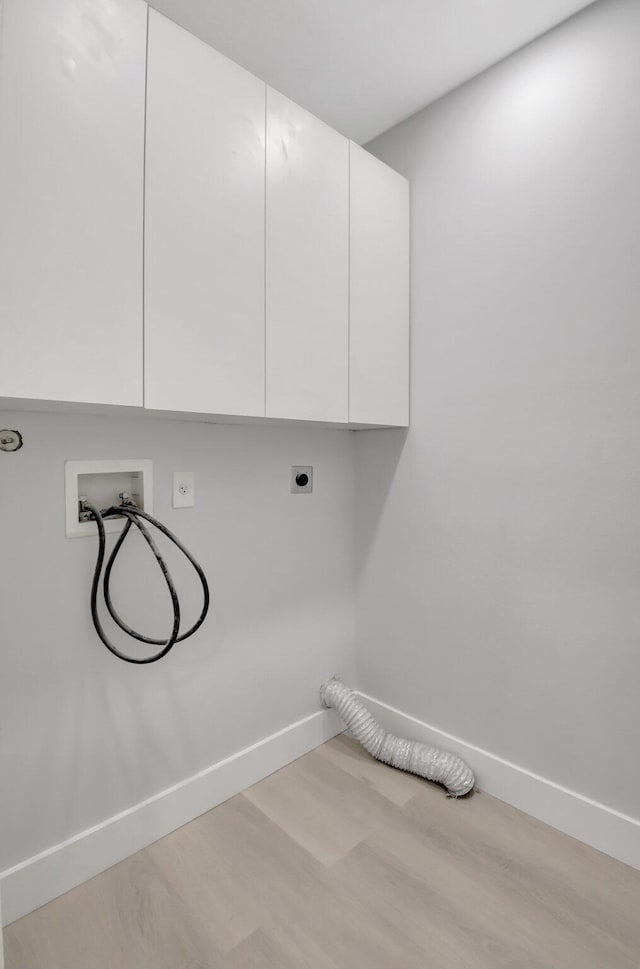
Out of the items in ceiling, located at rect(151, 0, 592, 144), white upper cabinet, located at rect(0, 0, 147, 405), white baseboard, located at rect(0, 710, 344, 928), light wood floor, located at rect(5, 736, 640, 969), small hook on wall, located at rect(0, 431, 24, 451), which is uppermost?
ceiling, located at rect(151, 0, 592, 144)

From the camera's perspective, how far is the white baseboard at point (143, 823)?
124 cm

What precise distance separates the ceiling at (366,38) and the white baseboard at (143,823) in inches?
86.9

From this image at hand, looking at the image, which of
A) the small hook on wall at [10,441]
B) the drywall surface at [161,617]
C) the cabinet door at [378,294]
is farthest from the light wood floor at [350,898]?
the cabinet door at [378,294]

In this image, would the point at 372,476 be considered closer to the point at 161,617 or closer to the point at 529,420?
the point at 529,420

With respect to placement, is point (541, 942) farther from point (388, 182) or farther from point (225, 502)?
point (388, 182)

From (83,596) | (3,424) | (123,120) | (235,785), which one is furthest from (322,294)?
(235,785)

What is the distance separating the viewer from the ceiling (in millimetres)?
1361

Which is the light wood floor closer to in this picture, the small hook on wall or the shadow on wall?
the shadow on wall

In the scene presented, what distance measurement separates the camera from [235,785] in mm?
1657

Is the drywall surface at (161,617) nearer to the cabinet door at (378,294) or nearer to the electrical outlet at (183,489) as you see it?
the electrical outlet at (183,489)

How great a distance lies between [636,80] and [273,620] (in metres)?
1.89

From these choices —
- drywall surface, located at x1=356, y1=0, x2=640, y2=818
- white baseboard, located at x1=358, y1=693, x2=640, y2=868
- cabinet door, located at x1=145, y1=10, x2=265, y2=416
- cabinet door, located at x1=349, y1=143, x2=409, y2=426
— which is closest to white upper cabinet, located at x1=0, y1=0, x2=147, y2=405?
cabinet door, located at x1=145, y1=10, x2=265, y2=416

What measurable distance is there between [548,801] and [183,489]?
1.46 m

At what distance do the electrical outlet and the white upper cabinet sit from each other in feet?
1.44
